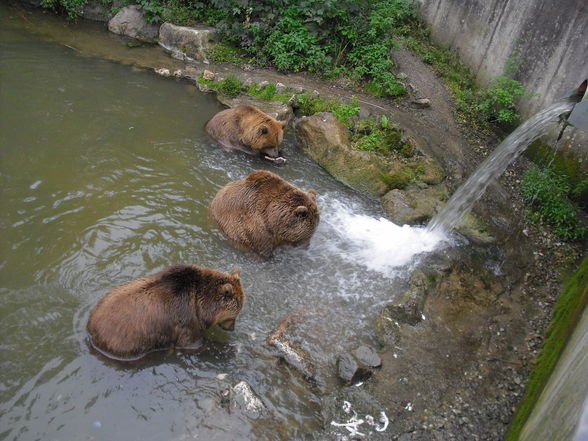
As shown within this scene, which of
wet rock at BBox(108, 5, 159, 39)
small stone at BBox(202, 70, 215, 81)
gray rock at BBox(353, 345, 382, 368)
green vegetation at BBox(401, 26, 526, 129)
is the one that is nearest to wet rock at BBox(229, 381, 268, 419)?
gray rock at BBox(353, 345, 382, 368)

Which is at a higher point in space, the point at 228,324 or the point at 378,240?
the point at 378,240

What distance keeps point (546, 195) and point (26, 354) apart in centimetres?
743

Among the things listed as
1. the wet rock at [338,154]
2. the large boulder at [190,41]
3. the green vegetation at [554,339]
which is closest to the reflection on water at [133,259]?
A: the wet rock at [338,154]

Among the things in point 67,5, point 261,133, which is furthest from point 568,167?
point 67,5

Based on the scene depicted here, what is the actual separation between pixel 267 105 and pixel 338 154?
7.00ft

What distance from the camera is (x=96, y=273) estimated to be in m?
5.36

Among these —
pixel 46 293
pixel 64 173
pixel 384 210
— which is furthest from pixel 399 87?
pixel 46 293

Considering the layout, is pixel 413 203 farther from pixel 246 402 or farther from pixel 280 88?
pixel 246 402

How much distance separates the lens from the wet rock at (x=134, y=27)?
471 inches

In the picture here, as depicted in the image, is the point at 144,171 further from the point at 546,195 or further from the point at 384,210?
the point at 546,195

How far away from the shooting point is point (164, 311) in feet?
14.5

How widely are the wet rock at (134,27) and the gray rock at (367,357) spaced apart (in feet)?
33.6

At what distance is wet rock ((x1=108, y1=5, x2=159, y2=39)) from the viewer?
39.2ft

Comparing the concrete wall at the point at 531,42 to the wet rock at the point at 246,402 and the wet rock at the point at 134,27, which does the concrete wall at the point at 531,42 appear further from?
the wet rock at the point at 134,27
